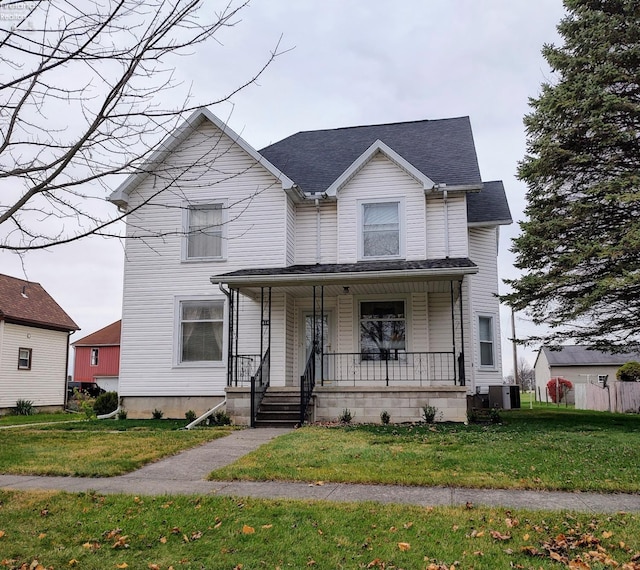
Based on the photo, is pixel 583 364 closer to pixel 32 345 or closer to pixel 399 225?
pixel 399 225

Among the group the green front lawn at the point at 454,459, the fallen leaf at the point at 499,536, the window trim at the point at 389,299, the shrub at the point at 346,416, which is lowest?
the fallen leaf at the point at 499,536

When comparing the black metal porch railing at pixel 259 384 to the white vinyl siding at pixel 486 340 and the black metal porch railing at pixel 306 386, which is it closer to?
the black metal porch railing at pixel 306 386

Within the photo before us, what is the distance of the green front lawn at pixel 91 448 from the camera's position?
810 centimetres

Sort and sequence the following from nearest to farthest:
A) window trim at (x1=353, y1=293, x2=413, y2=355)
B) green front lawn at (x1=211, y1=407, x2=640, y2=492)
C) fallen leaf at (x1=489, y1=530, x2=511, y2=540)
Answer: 1. fallen leaf at (x1=489, y1=530, x2=511, y2=540)
2. green front lawn at (x1=211, y1=407, x2=640, y2=492)
3. window trim at (x1=353, y1=293, x2=413, y2=355)

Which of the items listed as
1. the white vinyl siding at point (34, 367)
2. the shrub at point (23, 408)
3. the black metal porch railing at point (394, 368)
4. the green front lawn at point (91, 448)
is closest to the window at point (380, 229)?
the black metal porch railing at point (394, 368)

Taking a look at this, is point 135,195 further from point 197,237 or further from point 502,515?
point 502,515

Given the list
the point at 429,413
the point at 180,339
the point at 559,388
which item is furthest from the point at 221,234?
the point at 559,388

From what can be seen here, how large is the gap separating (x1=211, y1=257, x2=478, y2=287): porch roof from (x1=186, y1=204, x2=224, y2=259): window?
68.9 inches

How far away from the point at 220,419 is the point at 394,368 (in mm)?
4749

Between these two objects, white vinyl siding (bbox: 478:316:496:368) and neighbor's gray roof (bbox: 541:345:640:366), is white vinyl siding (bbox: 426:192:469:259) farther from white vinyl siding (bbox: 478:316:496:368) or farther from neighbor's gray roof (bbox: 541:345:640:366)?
neighbor's gray roof (bbox: 541:345:640:366)

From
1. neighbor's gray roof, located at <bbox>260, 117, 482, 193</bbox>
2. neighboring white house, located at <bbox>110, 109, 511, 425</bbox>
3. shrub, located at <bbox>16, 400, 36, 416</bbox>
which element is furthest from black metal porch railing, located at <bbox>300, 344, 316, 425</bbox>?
shrub, located at <bbox>16, 400, 36, 416</bbox>

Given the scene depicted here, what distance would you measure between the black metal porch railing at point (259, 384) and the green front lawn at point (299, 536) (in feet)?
22.9

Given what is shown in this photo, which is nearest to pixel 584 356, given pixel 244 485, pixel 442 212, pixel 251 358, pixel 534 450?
pixel 442 212

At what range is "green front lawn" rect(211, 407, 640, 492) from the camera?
7.02 meters
